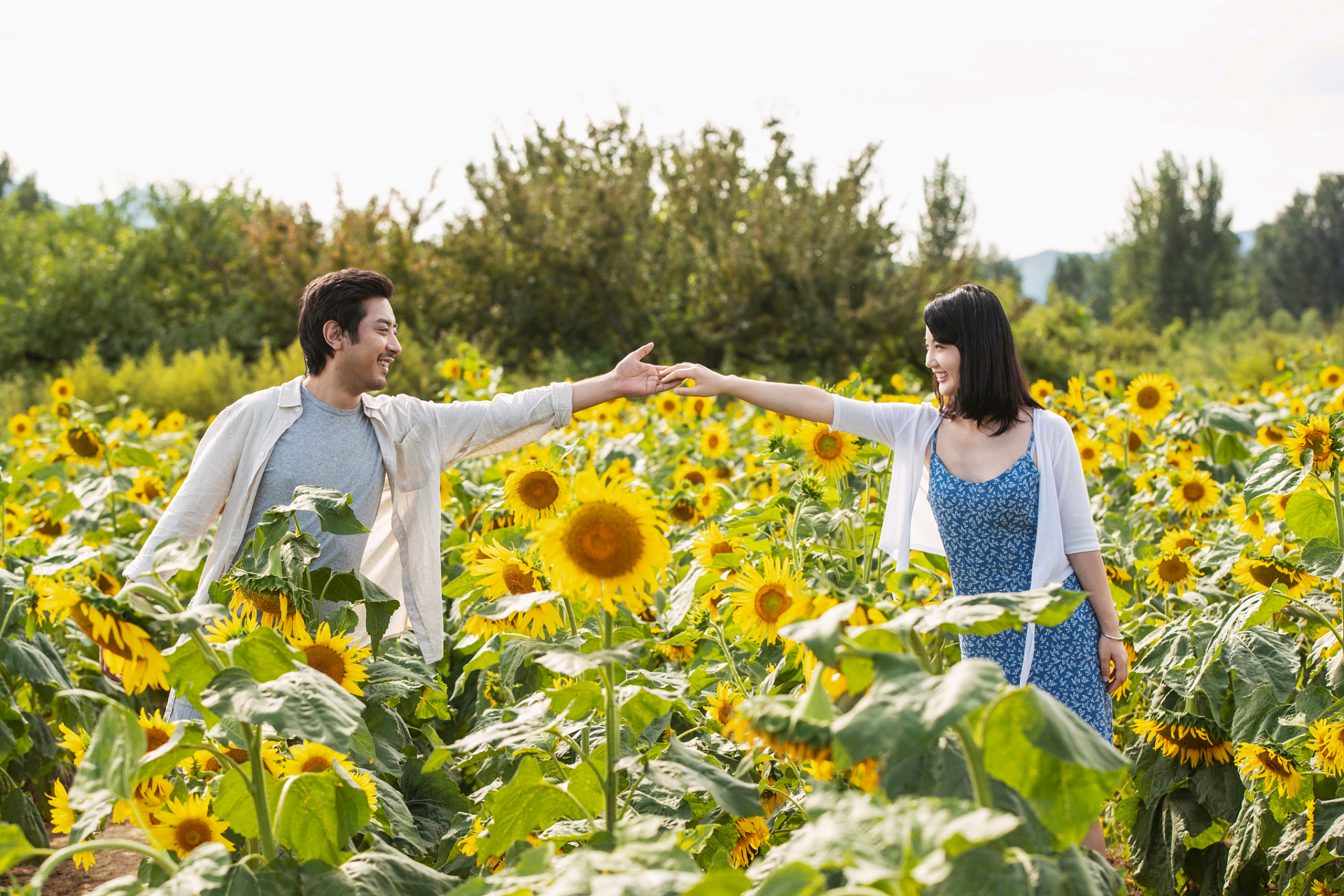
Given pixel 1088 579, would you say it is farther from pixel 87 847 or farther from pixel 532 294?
pixel 532 294

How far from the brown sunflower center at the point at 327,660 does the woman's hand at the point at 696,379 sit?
1.26 m

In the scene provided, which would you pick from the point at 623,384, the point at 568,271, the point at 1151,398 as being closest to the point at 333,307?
the point at 623,384

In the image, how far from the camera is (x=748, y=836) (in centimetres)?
194

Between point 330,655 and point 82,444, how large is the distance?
3191mm

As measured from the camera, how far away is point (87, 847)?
103cm

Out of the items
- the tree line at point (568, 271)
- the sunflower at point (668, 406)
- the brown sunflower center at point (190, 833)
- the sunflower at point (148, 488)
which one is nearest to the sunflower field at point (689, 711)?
the brown sunflower center at point (190, 833)

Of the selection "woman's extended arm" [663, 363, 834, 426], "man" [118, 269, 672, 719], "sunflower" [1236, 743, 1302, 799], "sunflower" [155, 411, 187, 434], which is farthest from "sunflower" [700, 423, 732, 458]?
"sunflower" [155, 411, 187, 434]

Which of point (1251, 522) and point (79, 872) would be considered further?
point (79, 872)

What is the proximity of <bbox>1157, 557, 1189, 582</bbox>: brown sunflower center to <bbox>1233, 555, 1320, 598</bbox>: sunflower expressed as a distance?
0.39m

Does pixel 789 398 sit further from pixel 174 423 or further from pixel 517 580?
pixel 174 423

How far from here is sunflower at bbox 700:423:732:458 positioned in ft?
15.9

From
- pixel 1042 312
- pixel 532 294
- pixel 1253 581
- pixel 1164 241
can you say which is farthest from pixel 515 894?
pixel 1164 241

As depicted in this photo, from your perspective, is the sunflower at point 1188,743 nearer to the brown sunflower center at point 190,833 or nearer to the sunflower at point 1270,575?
the sunflower at point 1270,575

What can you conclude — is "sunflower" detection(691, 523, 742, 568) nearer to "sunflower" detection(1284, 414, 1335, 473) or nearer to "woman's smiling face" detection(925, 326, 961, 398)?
"woman's smiling face" detection(925, 326, 961, 398)
